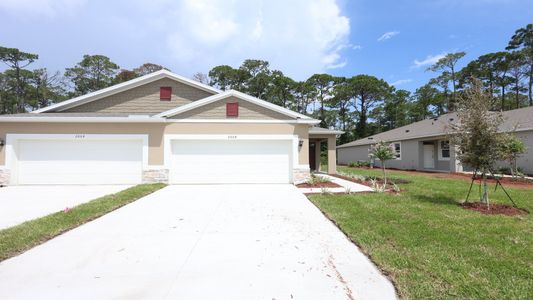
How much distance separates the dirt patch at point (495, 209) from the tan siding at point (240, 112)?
23.6 feet

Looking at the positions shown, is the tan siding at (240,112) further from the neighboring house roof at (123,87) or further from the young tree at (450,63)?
the young tree at (450,63)

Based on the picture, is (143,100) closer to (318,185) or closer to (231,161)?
(231,161)

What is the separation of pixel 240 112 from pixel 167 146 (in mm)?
3519

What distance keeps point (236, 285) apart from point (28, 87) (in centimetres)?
4762

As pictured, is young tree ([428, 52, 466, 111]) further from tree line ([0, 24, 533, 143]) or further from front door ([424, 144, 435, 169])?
front door ([424, 144, 435, 169])

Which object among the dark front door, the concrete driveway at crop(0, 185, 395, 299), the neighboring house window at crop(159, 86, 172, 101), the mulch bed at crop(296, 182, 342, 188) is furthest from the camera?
the dark front door

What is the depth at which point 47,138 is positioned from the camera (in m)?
10.9

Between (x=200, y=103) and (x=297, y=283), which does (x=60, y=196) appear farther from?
(x=297, y=283)

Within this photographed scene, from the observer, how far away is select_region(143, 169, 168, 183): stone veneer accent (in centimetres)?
1106

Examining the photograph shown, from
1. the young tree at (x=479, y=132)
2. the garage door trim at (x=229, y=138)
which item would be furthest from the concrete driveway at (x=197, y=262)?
the garage door trim at (x=229, y=138)

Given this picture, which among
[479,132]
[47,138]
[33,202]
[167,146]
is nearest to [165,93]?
[167,146]

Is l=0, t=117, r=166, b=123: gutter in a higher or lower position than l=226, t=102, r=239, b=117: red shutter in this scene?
lower

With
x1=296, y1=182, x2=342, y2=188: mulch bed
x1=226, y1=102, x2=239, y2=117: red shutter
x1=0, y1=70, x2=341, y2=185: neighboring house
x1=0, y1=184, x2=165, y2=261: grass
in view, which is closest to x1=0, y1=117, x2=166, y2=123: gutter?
x1=0, y1=70, x2=341, y2=185: neighboring house

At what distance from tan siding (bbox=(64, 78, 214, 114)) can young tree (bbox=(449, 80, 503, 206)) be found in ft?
39.4
